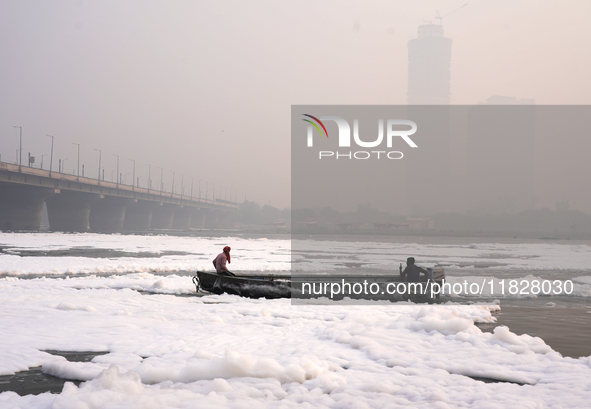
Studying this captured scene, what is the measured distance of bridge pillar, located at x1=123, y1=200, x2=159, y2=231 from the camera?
137500 millimetres

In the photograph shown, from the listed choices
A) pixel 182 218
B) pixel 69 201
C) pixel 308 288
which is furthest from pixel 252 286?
pixel 182 218

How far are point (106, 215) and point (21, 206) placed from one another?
3346cm

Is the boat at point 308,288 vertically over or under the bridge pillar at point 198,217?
under

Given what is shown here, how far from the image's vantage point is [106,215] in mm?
118188

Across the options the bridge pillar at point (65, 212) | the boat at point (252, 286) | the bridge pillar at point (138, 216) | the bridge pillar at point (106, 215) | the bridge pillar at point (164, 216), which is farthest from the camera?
the bridge pillar at point (164, 216)

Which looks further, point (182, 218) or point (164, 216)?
point (182, 218)

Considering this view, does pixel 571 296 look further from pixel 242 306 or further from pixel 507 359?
pixel 242 306

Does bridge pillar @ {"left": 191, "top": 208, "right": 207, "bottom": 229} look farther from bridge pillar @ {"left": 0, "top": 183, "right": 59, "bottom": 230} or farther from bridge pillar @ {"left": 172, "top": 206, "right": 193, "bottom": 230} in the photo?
bridge pillar @ {"left": 0, "top": 183, "right": 59, "bottom": 230}

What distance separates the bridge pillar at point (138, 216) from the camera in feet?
451

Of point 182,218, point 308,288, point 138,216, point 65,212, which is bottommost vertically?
point 308,288

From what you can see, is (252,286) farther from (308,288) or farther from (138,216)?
(138,216)

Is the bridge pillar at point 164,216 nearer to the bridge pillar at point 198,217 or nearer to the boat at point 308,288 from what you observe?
the bridge pillar at point 198,217

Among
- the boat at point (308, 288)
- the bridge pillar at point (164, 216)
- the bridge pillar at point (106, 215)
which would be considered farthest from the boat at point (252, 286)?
the bridge pillar at point (164, 216)

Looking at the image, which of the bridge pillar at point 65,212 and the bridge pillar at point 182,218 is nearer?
the bridge pillar at point 65,212
